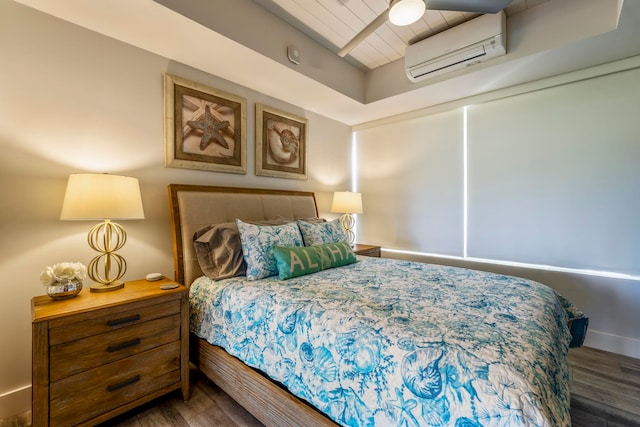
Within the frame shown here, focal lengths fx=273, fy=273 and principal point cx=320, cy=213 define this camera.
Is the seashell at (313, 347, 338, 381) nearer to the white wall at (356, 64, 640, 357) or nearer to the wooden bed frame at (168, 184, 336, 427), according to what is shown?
the wooden bed frame at (168, 184, 336, 427)

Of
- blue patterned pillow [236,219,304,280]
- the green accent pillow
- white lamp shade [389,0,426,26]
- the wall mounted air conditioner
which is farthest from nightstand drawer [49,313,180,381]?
the wall mounted air conditioner

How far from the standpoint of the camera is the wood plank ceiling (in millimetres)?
2121

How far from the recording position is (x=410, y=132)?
3.45m

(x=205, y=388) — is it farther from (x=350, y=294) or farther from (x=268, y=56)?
(x=268, y=56)

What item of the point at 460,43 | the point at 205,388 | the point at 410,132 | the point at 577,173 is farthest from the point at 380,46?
the point at 205,388

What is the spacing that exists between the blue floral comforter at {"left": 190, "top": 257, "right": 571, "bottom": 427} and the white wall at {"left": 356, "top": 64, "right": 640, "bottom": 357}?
1.20 m

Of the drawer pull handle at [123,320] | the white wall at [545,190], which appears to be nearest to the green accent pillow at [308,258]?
the drawer pull handle at [123,320]

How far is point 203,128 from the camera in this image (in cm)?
235

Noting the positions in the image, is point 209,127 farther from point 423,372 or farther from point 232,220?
point 423,372

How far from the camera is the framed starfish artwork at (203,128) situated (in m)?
2.17

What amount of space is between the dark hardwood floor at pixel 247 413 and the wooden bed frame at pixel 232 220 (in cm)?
14

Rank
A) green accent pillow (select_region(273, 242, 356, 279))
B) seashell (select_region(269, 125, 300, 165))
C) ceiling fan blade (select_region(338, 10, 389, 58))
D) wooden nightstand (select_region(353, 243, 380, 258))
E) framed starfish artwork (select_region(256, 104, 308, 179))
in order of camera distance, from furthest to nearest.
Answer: wooden nightstand (select_region(353, 243, 380, 258)) < seashell (select_region(269, 125, 300, 165)) < framed starfish artwork (select_region(256, 104, 308, 179)) < green accent pillow (select_region(273, 242, 356, 279)) < ceiling fan blade (select_region(338, 10, 389, 58))

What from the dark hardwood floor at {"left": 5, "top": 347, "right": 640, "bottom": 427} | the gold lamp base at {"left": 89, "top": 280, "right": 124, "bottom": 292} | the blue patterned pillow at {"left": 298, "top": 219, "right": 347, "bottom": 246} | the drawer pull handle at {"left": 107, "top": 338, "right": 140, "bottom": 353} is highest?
the blue patterned pillow at {"left": 298, "top": 219, "right": 347, "bottom": 246}

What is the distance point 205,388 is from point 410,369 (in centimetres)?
156
